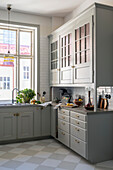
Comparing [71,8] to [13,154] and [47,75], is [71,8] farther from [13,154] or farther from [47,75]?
[13,154]

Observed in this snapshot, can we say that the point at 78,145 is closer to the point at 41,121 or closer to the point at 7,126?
the point at 41,121

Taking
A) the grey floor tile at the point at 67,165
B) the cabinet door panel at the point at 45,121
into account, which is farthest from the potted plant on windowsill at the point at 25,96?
the grey floor tile at the point at 67,165

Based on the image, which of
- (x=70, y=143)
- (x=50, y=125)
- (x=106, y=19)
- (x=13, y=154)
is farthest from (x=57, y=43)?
(x=13, y=154)

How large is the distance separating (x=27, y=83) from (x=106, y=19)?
2.77 metres

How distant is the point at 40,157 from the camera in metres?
3.47

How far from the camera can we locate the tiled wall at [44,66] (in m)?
5.20

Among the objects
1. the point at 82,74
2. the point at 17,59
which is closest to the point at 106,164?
the point at 82,74

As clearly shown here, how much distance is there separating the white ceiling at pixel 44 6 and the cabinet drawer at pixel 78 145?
2.98 metres

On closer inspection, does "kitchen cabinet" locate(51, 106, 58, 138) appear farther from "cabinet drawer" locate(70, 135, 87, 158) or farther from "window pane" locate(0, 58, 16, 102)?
"window pane" locate(0, 58, 16, 102)

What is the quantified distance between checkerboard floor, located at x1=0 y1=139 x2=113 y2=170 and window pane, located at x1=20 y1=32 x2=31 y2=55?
2.42 metres

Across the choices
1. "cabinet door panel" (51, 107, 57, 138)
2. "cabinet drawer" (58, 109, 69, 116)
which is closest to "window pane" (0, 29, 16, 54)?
"cabinet door panel" (51, 107, 57, 138)

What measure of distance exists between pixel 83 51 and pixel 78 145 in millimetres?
1712

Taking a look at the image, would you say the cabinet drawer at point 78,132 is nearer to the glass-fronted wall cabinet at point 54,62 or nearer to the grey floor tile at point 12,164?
the grey floor tile at point 12,164

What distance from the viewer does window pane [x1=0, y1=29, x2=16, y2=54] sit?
198 inches
